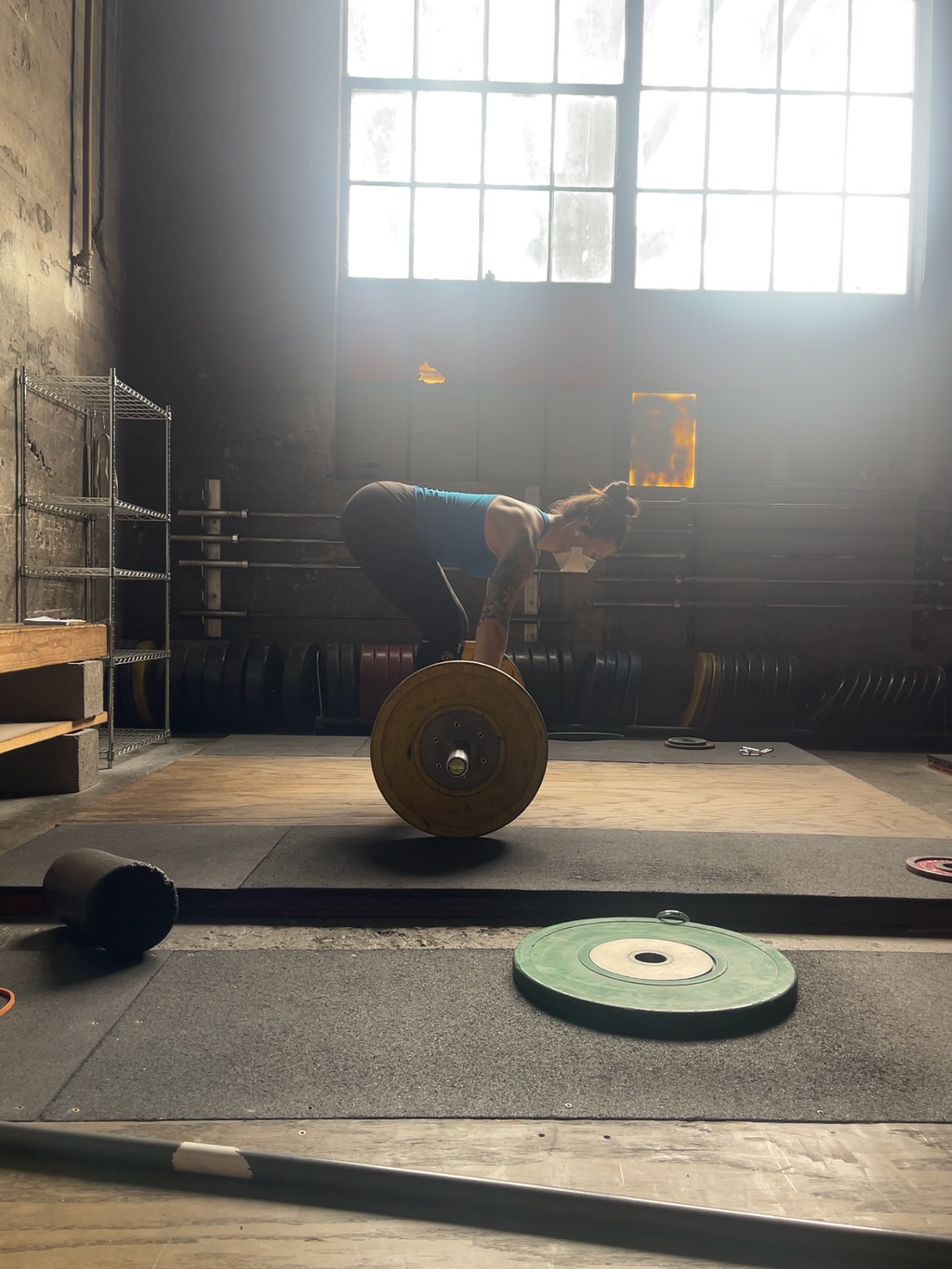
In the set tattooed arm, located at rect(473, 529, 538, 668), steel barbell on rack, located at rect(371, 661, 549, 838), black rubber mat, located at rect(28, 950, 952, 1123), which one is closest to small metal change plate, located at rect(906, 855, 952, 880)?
black rubber mat, located at rect(28, 950, 952, 1123)

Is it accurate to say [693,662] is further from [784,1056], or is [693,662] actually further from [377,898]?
[784,1056]

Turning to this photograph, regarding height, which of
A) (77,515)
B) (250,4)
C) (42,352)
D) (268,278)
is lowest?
(77,515)

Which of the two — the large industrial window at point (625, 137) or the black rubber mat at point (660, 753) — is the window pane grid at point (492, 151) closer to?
the large industrial window at point (625, 137)

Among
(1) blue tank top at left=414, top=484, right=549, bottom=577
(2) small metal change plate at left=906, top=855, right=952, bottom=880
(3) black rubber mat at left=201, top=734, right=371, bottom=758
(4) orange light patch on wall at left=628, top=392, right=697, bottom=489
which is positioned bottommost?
(3) black rubber mat at left=201, top=734, right=371, bottom=758

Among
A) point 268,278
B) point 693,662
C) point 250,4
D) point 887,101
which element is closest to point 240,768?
point 693,662

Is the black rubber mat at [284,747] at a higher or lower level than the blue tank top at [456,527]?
lower

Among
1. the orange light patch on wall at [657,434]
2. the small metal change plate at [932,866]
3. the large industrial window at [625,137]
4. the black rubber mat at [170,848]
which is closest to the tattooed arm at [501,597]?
the black rubber mat at [170,848]

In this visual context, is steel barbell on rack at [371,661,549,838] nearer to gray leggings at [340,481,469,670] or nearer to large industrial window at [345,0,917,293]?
gray leggings at [340,481,469,670]

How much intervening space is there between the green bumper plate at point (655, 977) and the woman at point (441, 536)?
4.21 ft

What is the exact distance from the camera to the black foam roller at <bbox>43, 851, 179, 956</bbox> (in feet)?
5.83

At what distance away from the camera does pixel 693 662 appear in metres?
5.79

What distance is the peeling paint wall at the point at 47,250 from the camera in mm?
4090

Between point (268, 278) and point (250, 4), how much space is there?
1692 mm

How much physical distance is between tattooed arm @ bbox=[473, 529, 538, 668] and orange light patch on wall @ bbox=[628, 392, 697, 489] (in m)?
3.43
